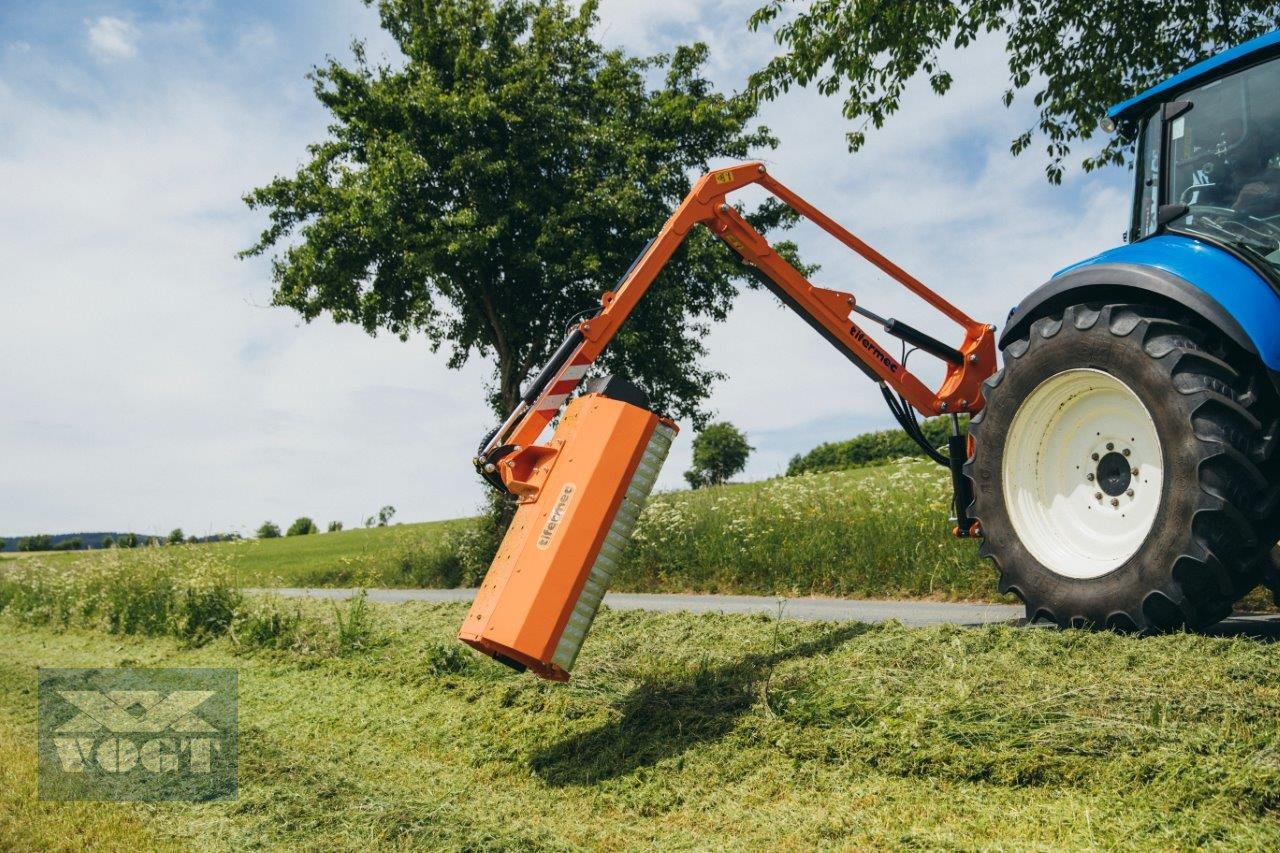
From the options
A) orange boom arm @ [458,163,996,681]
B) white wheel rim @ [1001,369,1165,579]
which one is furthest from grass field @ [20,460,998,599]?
white wheel rim @ [1001,369,1165,579]

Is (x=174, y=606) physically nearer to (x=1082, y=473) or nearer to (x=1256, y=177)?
(x=1082, y=473)

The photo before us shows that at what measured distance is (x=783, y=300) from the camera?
653cm

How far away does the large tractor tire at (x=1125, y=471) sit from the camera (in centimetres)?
411

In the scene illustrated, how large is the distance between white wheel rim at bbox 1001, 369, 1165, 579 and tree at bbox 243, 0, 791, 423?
11663mm

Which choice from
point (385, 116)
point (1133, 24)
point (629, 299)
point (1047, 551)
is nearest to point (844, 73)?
point (1133, 24)

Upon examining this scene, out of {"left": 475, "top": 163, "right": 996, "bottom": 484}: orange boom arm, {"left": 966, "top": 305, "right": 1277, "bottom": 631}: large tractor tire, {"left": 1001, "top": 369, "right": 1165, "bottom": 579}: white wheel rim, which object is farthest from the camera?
{"left": 475, "top": 163, "right": 996, "bottom": 484}: orange boom arm

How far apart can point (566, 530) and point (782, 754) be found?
135 cm

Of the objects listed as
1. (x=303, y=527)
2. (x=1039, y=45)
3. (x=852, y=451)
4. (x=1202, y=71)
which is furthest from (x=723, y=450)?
(x=1202, y=71)

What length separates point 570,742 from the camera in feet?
14.4

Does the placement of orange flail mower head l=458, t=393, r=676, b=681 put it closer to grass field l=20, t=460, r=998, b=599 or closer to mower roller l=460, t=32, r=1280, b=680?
mower roller l=460, t=32, r=1280, b=680

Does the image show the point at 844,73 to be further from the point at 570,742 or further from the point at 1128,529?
the point at 570,742

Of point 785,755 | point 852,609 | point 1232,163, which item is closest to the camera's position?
point 785,755

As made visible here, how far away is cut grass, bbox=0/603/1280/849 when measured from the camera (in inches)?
120

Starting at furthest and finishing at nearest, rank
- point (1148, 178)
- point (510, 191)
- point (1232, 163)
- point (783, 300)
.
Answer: point (510, 191), point (783, 300), point (1148, 178), point (1232, 163)
